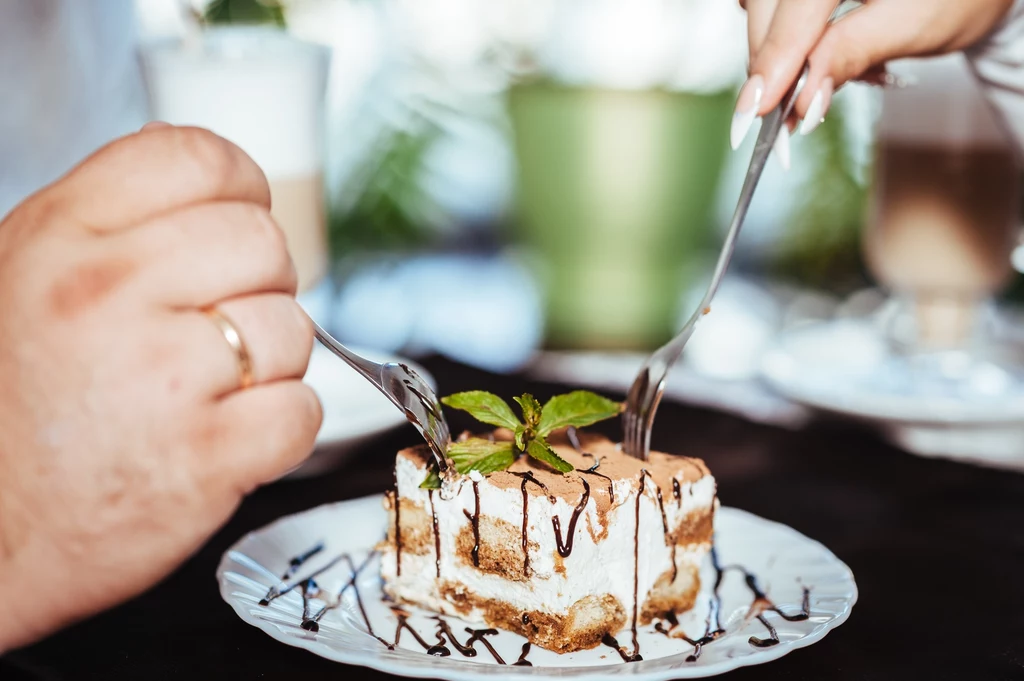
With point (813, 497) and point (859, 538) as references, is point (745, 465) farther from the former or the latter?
point (859, 538)

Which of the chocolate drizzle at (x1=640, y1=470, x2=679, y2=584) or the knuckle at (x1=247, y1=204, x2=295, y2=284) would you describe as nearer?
the knuckle at (x1=247, y1=204, x2=295, y2=284)

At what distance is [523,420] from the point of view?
1.08 m

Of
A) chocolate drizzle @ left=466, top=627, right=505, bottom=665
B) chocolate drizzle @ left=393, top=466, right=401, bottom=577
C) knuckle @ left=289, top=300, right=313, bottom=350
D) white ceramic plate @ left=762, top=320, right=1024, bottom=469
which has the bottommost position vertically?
white ceramic plate @ left=762, top=320, right=1024, bottom=469

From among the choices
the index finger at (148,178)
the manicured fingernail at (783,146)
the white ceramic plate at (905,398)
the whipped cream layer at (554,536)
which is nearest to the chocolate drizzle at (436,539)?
the whipped cream layer at (554,536)

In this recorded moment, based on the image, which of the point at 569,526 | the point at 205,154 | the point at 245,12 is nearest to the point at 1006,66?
the point at 569,526

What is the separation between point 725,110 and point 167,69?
101 centimetres

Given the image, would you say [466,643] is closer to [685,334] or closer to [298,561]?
[298,561]

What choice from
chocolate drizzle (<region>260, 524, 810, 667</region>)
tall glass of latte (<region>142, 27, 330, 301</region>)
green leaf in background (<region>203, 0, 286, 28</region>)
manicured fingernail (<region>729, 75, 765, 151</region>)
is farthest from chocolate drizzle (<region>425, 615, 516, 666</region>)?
green leaf in background (<region>203, 0, 286, 28</region>)

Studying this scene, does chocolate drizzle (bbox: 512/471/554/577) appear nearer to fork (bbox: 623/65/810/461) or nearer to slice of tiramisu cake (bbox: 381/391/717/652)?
slice of tiramisu cake (bbox: 381/391/717/652)

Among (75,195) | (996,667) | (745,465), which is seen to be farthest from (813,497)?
(75,195)

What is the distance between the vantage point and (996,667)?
0.88m

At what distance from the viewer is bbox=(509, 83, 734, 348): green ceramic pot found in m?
1.85

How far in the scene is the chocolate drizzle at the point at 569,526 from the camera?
0.98 m

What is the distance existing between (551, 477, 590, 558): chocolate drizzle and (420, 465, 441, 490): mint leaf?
0.14 meters
